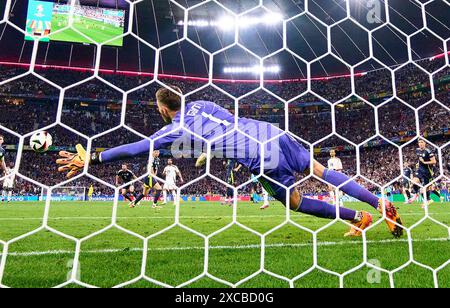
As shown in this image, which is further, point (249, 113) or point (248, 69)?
point (248, 69)

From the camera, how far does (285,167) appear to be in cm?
204

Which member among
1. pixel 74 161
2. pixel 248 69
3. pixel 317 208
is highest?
pixel 74 161

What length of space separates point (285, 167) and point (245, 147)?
30 centimetres

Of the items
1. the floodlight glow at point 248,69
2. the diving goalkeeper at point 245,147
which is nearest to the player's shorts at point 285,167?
the diving goalkeeper at point 245,147

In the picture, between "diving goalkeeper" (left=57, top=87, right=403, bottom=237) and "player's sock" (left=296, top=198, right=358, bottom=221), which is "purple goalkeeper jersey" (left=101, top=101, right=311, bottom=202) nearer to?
"diving goalkeeper" (left=57, top=87, right=403, bottom=237)

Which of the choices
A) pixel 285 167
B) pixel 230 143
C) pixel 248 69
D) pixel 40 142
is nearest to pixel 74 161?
pixel 40 142

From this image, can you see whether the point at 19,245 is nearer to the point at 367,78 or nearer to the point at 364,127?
the point at 364,127

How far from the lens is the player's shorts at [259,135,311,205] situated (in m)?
2.02

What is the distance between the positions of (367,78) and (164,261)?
1660 cm

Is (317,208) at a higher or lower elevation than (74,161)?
lower

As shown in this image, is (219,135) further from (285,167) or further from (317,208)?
(317,208)

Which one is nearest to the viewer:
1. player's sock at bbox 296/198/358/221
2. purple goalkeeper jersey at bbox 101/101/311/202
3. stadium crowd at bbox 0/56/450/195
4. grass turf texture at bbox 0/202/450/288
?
grass turf texture at bbox 0/202/450/288

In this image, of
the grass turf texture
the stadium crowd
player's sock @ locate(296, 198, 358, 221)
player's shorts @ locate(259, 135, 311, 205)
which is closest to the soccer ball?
the grass turf texture

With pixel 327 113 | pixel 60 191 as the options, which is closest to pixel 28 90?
pixel 60 191
